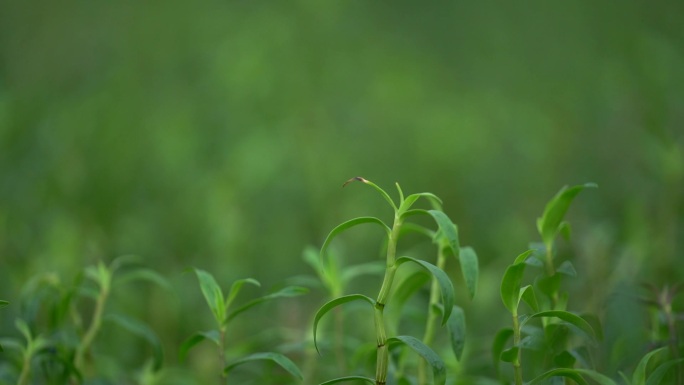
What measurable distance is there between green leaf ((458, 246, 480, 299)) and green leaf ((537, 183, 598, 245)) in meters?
0.11

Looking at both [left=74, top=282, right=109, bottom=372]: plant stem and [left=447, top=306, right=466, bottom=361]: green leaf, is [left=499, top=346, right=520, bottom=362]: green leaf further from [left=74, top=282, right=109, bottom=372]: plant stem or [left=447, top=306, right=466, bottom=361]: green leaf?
[left=74, top=282, right=109, bottom=372]: plant stem

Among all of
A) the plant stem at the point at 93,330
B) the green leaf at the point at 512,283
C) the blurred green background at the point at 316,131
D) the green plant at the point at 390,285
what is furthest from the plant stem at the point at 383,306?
the blurred green background at the point at 316,131

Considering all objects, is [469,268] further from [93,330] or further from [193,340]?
[93,330]

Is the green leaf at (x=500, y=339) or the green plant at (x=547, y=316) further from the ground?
the green plant at (x=547, y=316)

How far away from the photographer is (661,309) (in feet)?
3.16

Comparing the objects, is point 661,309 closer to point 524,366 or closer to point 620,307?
point 620,307

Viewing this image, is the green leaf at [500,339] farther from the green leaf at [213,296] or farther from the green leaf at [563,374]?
the green leaf at [213,296]

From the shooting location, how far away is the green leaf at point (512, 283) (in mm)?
753

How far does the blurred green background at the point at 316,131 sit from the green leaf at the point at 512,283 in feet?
1.83

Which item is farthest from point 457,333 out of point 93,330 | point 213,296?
point 93,330

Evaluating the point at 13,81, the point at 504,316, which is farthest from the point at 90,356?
the point at 13,81

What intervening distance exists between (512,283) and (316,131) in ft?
6.37

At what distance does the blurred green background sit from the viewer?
68.7 inches

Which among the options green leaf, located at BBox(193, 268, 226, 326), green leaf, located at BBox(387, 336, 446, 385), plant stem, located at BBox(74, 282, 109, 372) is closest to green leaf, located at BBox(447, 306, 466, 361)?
green leaf, located at BBox(387, 336, 446, 385)
